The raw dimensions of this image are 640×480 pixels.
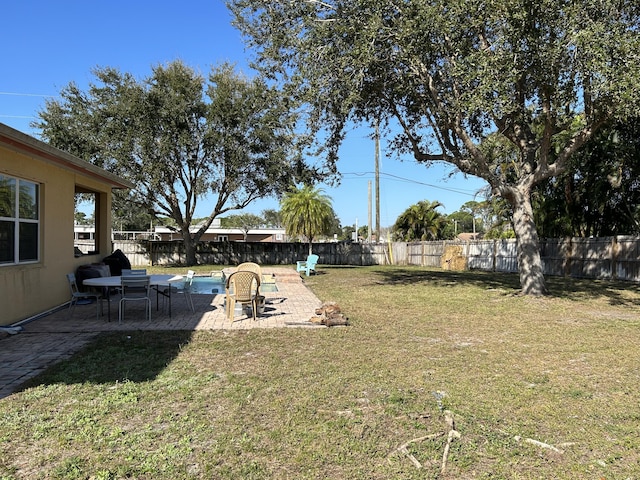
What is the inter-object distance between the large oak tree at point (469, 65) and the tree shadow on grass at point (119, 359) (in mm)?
6646

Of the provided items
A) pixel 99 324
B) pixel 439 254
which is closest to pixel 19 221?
pixel 99 324

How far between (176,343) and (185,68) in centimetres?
1883

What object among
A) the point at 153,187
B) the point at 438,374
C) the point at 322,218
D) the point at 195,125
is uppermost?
the point at 195,125

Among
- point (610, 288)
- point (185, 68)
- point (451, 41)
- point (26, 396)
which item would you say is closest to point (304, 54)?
point (451, 41)

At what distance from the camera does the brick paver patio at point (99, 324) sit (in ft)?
16.6

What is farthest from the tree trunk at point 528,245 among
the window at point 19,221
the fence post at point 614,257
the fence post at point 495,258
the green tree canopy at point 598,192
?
the fence post at point 495,258

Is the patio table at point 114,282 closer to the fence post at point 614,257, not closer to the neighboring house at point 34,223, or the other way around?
the neighboring house at point 34,223

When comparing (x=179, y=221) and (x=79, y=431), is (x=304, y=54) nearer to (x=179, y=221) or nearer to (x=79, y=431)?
(x=79, y=431)

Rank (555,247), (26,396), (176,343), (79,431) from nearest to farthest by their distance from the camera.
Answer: (79,431), (26,396), (176,343), (555,247)

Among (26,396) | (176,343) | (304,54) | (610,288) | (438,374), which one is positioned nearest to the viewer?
(26,396)

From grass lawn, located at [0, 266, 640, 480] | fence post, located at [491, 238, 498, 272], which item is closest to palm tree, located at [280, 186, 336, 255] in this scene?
fence post, located at [491, 238, 498, 272]

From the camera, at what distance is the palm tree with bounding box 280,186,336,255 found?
21.9 m

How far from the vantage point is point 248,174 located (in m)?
22.7

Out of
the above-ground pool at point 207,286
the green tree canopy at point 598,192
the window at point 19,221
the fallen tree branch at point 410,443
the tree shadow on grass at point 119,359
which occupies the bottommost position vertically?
the fallen tree branch at point 410,443
